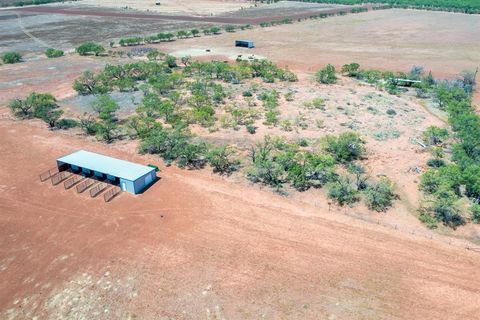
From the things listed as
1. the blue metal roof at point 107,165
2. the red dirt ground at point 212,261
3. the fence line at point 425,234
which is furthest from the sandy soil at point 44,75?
the fence line at point 425,234

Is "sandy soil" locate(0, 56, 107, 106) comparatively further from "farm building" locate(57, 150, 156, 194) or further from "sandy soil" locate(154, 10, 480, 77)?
"farm building" locate(57, 150, 156, 194)

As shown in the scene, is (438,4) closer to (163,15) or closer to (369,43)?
(369,43)

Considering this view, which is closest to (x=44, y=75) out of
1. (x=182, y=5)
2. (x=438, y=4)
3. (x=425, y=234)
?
(x=425, y=234)

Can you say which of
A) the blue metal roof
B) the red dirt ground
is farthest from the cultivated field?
the blue metal roof

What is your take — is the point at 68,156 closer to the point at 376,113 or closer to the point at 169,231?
the point at 169,231

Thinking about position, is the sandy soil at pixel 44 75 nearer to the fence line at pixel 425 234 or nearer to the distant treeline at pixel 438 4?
the fence line at pixel 425 234

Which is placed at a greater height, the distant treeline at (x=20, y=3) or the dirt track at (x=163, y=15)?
the distant treeline at (x=20, y=3)

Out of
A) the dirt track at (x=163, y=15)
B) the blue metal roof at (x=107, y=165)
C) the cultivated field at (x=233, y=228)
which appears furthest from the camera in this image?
the dirt track at (x=163, y=15)
